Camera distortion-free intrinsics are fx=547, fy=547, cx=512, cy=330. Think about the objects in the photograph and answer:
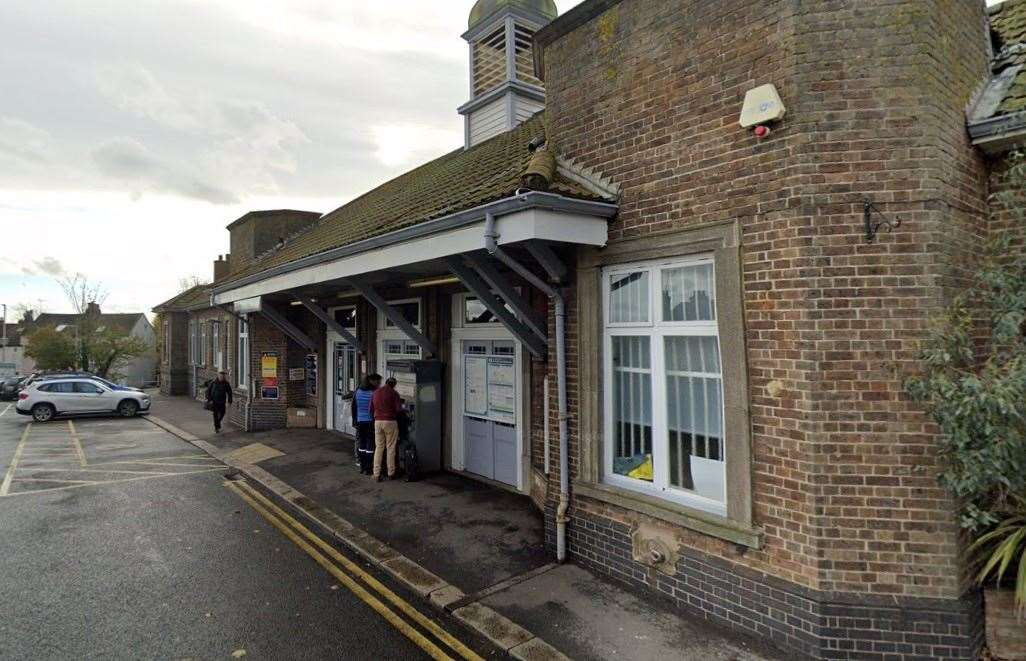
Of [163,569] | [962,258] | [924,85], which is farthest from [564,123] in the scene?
[163,569]

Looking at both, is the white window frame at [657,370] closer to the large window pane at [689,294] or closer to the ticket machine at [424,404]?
the large window pane at [689,294]

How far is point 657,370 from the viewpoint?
5.16m

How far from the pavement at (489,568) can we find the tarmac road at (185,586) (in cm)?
28

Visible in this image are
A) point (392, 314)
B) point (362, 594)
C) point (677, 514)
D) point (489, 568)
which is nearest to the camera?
point (677, 514)

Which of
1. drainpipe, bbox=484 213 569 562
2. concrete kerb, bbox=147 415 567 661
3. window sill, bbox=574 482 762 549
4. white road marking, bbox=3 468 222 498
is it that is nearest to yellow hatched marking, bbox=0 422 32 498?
white road marking, bbox=3 468 222 498

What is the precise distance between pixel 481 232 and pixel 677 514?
10.4 feet

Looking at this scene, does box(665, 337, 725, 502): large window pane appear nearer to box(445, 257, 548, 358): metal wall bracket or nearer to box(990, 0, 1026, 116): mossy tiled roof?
box(445, 257, 548, 358): metal wall bracket

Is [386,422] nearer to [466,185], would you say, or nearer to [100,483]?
[466,185]

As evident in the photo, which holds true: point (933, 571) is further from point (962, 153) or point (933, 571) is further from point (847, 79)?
point (847, 79)

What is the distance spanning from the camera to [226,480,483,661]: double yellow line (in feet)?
14.7

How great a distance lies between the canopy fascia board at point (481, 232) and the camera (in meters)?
4.98

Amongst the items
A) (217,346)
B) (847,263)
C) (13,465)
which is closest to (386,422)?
(847,263)

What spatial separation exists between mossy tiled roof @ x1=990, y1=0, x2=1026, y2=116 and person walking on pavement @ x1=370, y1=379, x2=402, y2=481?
26.4 feet

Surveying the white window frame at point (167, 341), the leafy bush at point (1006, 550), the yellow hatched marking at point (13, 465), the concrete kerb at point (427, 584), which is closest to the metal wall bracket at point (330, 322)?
the concrete kerb at point (427, 584)
